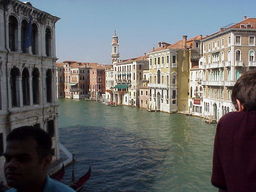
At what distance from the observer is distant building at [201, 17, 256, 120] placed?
2230 centimetres

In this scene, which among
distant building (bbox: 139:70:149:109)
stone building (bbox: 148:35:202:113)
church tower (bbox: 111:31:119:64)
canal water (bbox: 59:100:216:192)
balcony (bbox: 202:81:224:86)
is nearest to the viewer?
canal water (bbox: 59:100:216:192)

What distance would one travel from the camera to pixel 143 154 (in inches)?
573

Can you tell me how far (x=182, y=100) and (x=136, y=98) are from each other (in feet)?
31.1

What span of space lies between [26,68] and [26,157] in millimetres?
8397

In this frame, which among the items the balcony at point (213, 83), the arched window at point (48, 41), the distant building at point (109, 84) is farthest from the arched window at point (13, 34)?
the distant building at point (109, 84)

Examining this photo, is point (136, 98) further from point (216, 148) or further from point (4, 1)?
point (216, 148)

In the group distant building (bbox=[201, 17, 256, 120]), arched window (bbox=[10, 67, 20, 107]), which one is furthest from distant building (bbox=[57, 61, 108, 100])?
arched window (bbox=[10, 67, 20, 107])

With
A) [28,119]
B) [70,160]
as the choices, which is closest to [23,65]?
[28,119]

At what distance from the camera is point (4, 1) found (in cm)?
800

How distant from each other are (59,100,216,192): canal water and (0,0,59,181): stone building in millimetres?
2509

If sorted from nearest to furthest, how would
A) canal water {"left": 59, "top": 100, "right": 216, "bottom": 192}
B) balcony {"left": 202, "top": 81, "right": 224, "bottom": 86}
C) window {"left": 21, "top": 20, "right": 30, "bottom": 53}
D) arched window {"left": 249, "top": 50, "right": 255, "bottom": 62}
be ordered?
1. window {"left": 21, "top": 20, "right": 30, "bottom": 53}
2. canal water {"left": 59, "top": 100, "right": 216, "bottom": 192}
3. arched window {"left": 249, "top": 50, "right": 255, "bottom": 62}
4. balcony {"left": 202, "top": 81, "right": 224, "bottom": 86}

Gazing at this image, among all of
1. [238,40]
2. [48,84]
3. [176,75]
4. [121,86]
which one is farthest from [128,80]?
[48,84]

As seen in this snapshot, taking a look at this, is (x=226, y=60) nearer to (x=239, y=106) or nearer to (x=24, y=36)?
(x=24, y=36)

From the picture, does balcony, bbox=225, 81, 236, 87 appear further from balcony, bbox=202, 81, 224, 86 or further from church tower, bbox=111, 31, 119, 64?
church tower, bbox=111, 31, 119, 64
